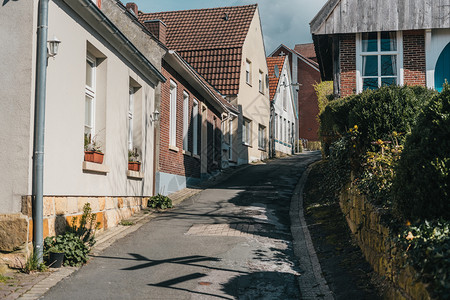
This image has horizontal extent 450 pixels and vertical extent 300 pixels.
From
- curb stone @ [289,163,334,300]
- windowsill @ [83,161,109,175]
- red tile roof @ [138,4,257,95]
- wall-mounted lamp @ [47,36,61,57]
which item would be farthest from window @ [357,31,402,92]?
wall-mounted lamp @ [47,36,61,57]

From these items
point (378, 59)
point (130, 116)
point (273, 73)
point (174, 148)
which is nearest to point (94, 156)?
point (130, 116)

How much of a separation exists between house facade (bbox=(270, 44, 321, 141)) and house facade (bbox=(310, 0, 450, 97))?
31.9 metres

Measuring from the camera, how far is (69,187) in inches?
348

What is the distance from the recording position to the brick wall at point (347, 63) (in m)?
16.3

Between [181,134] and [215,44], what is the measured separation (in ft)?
31.8

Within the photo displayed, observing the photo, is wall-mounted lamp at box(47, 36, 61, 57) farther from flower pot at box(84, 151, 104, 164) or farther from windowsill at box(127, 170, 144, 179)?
windowsill at box(127, 170, 144, 179)

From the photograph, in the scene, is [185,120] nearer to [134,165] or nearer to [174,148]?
[174,148]

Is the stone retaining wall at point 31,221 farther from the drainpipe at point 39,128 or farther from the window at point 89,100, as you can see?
the window at point 89,100

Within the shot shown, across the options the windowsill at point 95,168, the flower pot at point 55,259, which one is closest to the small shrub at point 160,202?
the windowsill at point 95,168

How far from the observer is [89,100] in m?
10.4

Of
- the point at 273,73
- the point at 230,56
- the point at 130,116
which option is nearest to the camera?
the point at 130,116

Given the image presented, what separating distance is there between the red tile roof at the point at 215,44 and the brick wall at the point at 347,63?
30.9 ft

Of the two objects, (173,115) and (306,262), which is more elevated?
(173,115)

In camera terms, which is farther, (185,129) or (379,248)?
(185,129)
